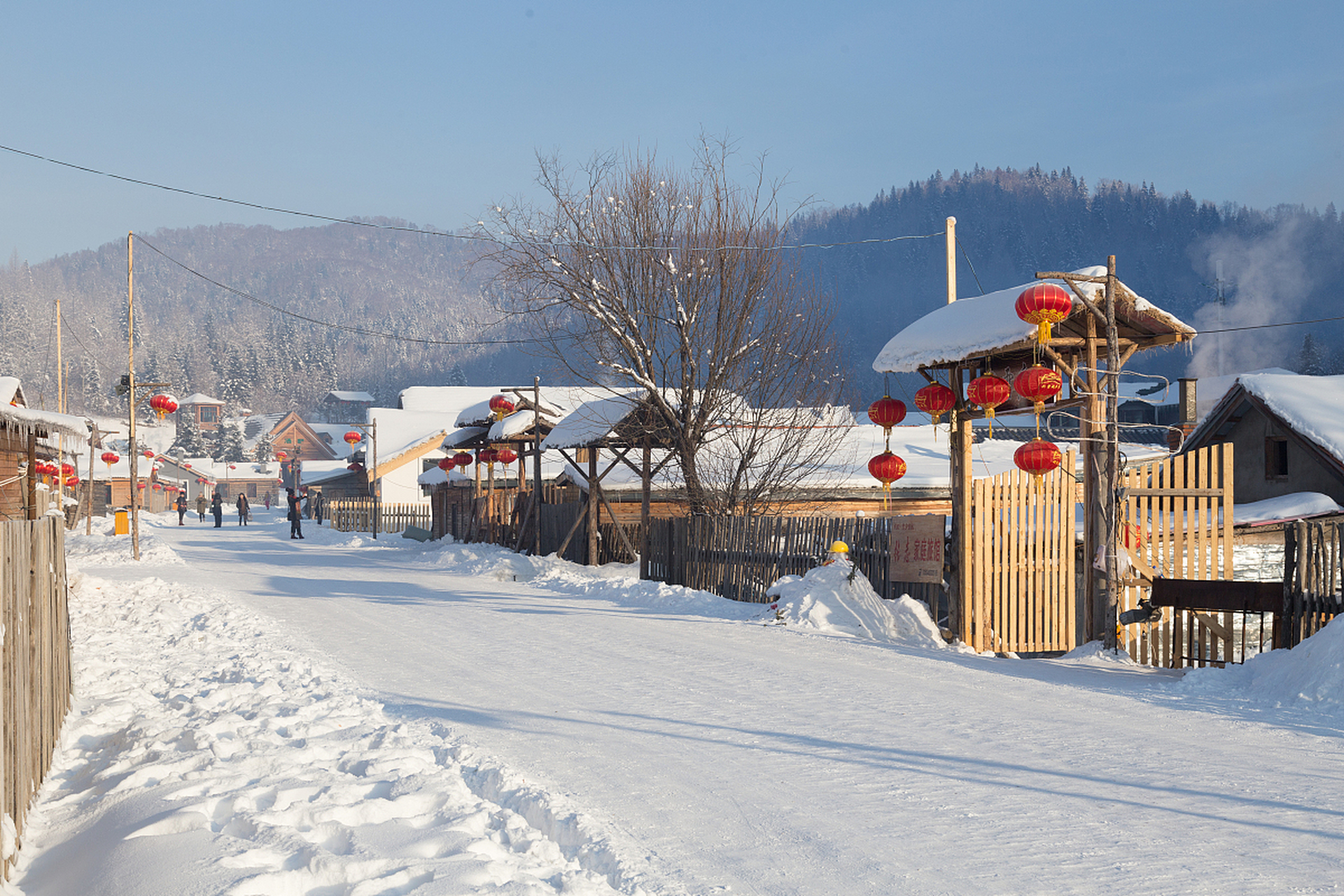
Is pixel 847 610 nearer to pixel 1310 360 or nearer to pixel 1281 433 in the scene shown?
pixel 1281 433

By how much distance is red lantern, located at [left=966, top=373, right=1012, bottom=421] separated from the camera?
12.1 metres

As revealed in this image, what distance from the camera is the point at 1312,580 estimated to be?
9992 mm

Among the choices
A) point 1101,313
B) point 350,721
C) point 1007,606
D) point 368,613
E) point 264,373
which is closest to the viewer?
point 350,721

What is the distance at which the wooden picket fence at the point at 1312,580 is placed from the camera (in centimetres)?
987

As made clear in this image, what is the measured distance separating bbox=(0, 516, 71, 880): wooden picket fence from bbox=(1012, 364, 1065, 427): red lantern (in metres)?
Answer: 8.96

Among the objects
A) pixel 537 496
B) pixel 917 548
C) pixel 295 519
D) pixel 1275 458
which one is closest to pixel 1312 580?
pixel 917 548

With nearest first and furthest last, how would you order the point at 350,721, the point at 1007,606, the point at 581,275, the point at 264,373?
1. the point at 350,721
2. the point at 1007,606
3. the point at 581,275
4. the point at 264,373

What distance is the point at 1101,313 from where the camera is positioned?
11.8 m

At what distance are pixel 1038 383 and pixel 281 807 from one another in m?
8.51

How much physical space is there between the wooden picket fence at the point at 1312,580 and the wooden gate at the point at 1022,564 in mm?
3101

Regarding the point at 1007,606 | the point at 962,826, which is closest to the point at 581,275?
the point at 1007,606

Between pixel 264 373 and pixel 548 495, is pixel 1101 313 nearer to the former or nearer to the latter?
pixel 548 495

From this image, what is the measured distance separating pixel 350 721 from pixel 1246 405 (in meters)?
19.9

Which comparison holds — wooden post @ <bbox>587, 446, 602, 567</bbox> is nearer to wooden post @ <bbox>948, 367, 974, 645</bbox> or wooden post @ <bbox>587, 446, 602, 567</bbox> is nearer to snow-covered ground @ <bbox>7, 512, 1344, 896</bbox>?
snow-covered ground @ <bbox>7, 512, 1344, 896</bbox>
